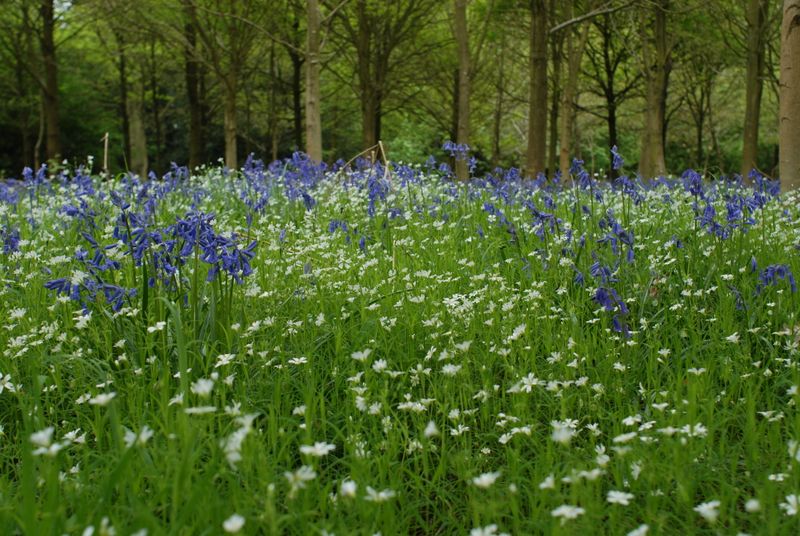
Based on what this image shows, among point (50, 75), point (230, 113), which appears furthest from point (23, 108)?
point (230, 113)

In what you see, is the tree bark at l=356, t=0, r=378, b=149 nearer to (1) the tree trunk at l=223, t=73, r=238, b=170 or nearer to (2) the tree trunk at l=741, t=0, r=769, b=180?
(1) the tree trunk at l=223, t=73, r=238, b=170

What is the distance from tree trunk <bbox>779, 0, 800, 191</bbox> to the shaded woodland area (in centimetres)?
2

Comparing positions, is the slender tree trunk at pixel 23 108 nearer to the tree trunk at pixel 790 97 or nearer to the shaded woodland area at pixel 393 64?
the shaded woodland area at pixel 393 64

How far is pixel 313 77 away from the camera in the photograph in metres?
11.5

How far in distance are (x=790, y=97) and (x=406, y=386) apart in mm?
6287

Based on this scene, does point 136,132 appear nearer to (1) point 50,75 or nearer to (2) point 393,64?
(1) point 50,75

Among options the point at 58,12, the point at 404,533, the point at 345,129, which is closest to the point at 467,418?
the point at 404,533

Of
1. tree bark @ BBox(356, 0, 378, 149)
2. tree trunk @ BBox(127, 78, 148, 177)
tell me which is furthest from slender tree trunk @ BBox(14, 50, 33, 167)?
tree bark @ BBox(356, 0, 378, 149)

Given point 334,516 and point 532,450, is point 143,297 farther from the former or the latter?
point 532,450

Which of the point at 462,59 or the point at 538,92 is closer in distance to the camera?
the point at 538,92

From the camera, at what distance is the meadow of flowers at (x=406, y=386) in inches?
80.5

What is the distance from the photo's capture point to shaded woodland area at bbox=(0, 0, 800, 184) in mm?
12523

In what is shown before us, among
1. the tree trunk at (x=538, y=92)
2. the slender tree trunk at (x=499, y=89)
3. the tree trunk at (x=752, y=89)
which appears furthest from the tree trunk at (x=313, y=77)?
the slender tree trunk at (x=499, y=89)

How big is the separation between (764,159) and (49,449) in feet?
159
